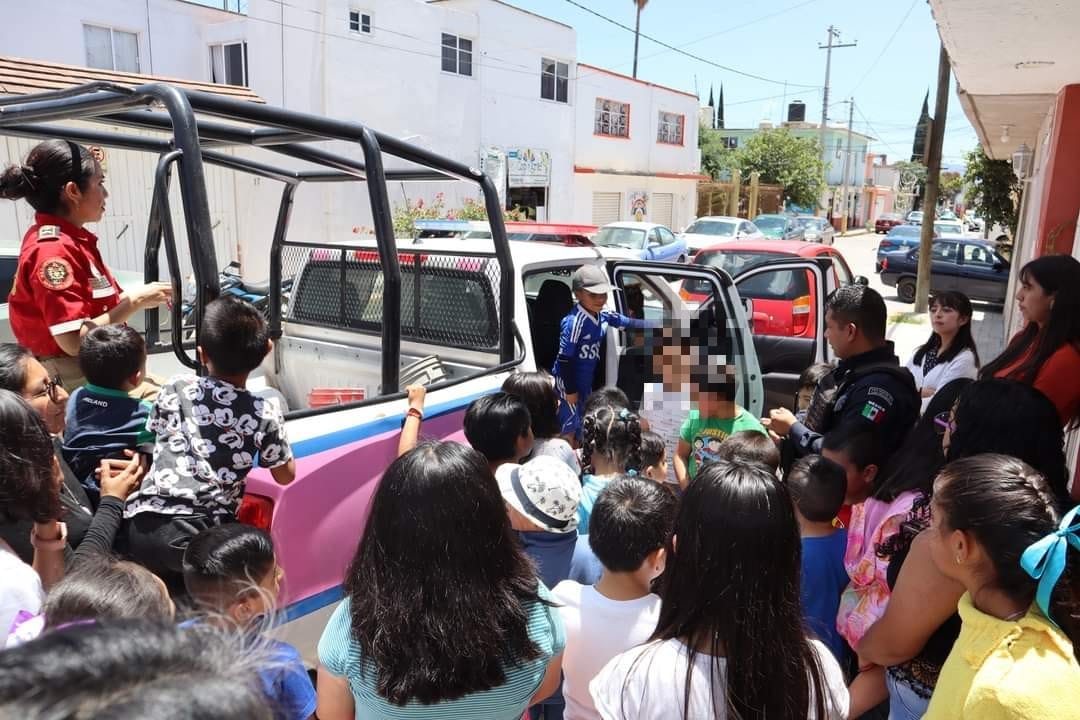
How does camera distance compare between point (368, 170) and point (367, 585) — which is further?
point (368, 170)

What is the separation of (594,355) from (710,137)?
41749 mm

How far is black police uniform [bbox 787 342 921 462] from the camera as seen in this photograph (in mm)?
2820

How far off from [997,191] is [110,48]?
1849 cm

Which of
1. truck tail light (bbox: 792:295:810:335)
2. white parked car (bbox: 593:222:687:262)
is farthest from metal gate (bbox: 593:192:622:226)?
truck tail light (bbox: 792:295:810:335)

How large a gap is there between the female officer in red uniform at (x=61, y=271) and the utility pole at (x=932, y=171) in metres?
14.0

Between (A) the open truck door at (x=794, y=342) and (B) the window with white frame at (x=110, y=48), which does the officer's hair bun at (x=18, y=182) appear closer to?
(A) the open truck door at (x=794, y=342)

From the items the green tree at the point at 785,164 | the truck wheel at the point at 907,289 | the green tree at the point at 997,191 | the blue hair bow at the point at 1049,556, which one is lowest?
the truck wheel at the point at 907,289

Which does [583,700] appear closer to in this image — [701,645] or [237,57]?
[701,645]

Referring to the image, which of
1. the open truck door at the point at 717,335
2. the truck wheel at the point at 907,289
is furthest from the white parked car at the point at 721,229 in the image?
the open truck door at the point at 717,335

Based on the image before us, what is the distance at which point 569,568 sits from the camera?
253 cm

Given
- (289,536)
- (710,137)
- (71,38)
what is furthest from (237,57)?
(710,137)

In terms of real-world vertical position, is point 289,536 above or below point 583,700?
above

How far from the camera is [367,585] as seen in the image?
1665 mm

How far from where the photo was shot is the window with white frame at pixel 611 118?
26562 mm
